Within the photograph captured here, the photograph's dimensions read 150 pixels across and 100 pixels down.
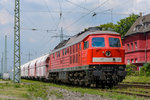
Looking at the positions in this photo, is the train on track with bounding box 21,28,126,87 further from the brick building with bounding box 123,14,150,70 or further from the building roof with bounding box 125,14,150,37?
the building roof with bounding box 125,14,150,37

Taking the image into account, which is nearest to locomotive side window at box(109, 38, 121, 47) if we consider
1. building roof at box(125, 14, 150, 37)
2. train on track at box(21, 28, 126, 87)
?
train on track at box(21, 28, 126, 87)

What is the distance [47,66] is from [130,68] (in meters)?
12.3

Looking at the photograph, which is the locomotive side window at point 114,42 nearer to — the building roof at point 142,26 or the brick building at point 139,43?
the brick building at point 139,43

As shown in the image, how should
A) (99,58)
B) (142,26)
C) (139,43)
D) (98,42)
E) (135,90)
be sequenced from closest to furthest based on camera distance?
1. (135,90)
2. (99,58)
3. (98,42)
4. (139,43)
5. (142,26)

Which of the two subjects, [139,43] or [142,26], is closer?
[139,43]

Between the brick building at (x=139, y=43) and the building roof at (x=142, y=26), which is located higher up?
the building roof at (x=142, y=26)

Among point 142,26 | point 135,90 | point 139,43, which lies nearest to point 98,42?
point 135,90

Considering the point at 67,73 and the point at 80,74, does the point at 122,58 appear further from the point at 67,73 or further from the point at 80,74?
the point at 67,73

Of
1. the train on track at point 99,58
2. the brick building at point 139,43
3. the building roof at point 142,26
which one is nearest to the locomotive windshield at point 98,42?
the train on track at point 99,58

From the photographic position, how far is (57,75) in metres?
27.4

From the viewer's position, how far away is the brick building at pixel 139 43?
50.5 meters

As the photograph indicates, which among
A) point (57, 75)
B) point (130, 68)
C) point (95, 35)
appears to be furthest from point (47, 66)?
point (95, 35)

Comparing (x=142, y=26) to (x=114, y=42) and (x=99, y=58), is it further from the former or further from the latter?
(x=99, y=58)

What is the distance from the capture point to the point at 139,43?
51.3 metres
